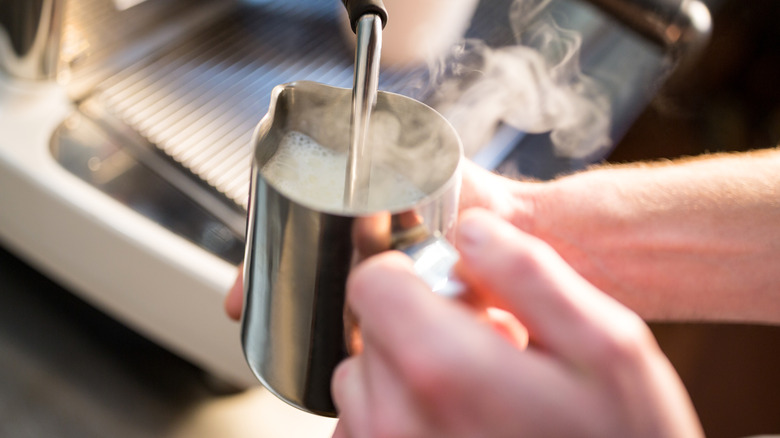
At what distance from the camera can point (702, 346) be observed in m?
1.07

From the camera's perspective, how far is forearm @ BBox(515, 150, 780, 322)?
0.49 meters

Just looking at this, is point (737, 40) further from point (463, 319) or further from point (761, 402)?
point (463, 319)

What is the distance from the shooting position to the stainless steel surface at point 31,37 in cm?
50

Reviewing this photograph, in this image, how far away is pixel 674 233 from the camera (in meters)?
0.49

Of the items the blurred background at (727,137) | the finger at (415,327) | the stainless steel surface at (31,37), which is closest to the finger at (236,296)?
the finger at (415,327)

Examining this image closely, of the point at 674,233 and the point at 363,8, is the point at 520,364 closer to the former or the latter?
the point at 363,8

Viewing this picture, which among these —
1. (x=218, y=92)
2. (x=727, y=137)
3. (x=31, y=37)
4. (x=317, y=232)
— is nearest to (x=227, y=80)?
(x=218, y=92)

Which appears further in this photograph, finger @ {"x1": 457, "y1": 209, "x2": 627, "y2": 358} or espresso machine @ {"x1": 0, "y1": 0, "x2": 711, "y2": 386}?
espresso machine @ {"x1": 0, "y1": 0, "x2": 711, "y2": 386}

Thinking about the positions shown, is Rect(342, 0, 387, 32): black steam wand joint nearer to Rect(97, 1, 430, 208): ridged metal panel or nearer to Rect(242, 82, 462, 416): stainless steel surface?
Rect(242, 82, 462, 416): stainless steel surface

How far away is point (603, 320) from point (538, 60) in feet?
1.56

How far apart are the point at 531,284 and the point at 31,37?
0.45 m

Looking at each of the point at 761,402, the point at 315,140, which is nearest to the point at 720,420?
the point at 761,402

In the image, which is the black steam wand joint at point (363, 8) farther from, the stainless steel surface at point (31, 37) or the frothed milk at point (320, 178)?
the stainless steel surface at point (31, 37)

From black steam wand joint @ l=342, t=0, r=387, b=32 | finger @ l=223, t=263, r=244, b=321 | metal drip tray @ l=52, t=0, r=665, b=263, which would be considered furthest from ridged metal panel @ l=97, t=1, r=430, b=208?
black steam wand joint @ l=342, t=0, r=387, b=32
